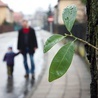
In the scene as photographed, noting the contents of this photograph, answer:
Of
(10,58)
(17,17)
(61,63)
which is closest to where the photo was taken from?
(61,63)

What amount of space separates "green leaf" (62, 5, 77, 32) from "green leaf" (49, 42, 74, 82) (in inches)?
3.4

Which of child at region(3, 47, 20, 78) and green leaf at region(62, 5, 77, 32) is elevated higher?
green leaf at region(62, 5, 77, 32)

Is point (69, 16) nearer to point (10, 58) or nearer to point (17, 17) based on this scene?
point (10, 58)

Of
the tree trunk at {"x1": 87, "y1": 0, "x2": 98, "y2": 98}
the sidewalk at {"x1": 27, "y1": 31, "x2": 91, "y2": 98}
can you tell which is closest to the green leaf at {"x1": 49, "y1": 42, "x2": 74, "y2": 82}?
the tree trunk at {"x1": 87, "y1": 0, "x2": 98, "y2": 98}

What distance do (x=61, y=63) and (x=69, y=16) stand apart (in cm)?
20

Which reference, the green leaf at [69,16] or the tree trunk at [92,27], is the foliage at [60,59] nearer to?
the green leaf at [69,16]

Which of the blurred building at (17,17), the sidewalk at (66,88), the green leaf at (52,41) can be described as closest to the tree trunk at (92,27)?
the green leaf at (52,41)

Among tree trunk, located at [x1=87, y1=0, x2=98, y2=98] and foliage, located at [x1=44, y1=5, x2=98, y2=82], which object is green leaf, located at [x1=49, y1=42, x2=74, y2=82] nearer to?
foliage, located at [x1=44, y1=5, x2=98, y2=82]

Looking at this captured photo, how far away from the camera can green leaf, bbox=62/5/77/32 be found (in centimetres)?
137

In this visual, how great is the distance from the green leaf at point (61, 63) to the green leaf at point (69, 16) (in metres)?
0.09

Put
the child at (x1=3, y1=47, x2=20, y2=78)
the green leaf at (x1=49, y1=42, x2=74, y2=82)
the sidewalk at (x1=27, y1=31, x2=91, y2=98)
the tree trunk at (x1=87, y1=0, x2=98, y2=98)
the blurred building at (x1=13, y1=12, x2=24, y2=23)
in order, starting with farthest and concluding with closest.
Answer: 1. the blurred building at (x1=13, y1=12, x2=24, y2=23)
2. the child at (x1=3, y1=47, x2=20, y2=78)
3. the sidewalk at (x1=27, y1=31, x2=91, y2=98)
4. the tree trunk at (x1=87, y1=0, x2=98, y2=98)
5. the green leaf at (x1=49, y1=42, x2=74, y2=82)

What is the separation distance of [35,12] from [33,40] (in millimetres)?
151920

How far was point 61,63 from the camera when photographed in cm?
133

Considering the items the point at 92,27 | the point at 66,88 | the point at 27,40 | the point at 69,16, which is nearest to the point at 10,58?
the point at 27,40
